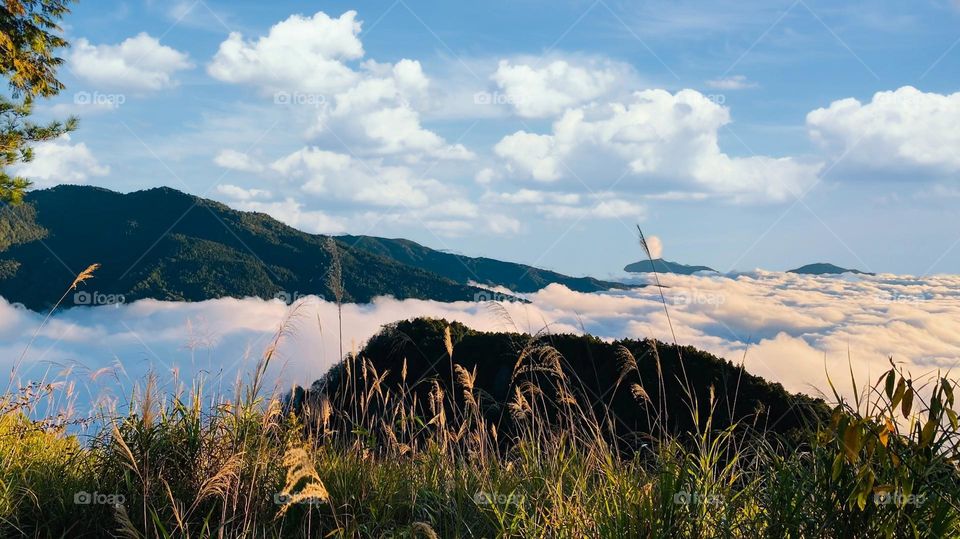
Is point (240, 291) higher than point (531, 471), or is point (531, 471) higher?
point (240, 291)

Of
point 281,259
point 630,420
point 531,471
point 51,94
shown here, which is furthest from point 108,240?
point 531,471

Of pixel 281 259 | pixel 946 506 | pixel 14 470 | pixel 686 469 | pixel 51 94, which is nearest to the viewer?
pixel 946 506

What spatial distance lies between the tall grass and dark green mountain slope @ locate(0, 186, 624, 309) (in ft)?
168

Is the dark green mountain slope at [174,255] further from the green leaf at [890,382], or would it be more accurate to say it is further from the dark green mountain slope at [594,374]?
the green leaf at [890,382]

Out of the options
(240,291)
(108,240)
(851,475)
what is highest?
(108,240)

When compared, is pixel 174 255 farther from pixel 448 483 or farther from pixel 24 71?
pixel 448 483

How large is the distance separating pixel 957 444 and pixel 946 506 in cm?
34

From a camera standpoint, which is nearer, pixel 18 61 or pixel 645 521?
pixel 645 521

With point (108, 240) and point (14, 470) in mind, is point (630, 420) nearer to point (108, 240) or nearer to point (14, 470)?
point (14, 470)

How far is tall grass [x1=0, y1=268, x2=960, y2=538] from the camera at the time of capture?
3879 mm

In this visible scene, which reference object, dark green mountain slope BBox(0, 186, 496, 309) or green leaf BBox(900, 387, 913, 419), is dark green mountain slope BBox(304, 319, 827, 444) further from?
dark green mountain slope BBox(0, 186, 496, 309)

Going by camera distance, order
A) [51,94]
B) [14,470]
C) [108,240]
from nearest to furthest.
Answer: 1. [14,470]
2. [51,94]
3. [108,240]

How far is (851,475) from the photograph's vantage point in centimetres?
397

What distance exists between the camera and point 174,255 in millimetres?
81625
